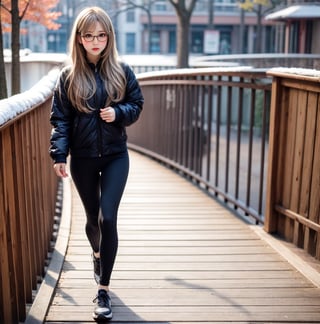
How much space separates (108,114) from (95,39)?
401 millimetres

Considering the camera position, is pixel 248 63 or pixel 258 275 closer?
pixel 258 275

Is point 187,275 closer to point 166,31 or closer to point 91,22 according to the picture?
point 91,22

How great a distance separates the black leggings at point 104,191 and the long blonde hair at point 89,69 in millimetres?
324

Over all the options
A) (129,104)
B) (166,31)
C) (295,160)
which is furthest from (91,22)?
(166,31)

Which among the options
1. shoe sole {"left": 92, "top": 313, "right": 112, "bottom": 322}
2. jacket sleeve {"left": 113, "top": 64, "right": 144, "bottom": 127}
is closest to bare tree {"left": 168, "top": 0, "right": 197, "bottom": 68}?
jacket sleeve {"left": 113, "top": 64, "right": 144, "bottom": 127}

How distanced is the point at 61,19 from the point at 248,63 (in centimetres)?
3637

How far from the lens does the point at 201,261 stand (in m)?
4.36

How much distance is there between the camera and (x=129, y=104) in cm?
338

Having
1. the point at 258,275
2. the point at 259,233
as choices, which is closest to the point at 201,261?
the point at 258,275

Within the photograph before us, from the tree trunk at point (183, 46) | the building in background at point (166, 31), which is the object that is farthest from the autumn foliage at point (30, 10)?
the building in background at point (166, 31)

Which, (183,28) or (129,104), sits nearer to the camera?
(129,104)

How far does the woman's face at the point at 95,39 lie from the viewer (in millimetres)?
3236

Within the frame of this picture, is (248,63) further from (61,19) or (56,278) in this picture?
(61,19)

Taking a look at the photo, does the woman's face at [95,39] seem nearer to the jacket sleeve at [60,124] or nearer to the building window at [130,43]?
the jacket sleeve at [60,124]
